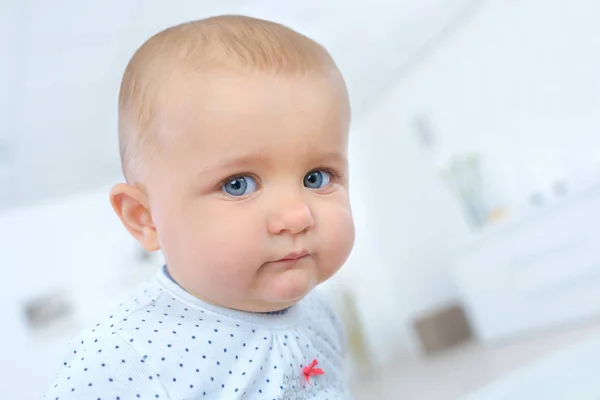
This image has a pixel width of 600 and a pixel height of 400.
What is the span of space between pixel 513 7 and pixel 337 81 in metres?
3.76

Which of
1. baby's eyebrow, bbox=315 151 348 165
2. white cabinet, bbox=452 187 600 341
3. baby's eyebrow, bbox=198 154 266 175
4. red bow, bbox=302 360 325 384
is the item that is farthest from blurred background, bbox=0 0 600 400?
baby's eyebrow, bbox=198 154 266 175

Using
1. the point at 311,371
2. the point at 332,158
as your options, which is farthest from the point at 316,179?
the point at 311,371

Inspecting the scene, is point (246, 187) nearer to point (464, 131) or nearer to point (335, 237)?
point (335, 237)

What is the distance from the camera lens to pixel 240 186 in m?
0.68

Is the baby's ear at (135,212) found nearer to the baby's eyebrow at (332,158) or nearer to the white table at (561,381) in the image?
the baby's eyebrow at (332,158)

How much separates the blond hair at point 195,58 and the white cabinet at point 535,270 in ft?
9.52

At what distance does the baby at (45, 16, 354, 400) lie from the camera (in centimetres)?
67

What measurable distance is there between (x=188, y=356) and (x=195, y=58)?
33cm

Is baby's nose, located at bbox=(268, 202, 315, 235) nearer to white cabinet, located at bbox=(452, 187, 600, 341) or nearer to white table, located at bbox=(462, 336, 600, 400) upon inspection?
white table, located at bbox=(462, 336, 600, 400)

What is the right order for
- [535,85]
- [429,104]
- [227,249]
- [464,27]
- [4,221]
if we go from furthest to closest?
[4,221] → [429,104] → [464,27] → [535,85] → [227,249]

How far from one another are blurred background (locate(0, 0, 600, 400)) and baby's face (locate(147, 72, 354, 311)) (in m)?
1.14

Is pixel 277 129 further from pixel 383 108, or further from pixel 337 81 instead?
pixel 383 108

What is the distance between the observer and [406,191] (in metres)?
5.54

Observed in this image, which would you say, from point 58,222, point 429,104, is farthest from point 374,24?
point 58,222
